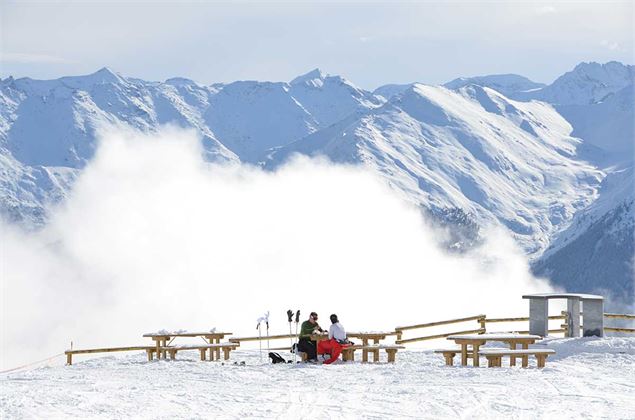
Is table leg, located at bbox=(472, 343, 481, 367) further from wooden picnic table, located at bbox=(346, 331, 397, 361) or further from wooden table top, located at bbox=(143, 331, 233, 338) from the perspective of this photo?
wooden table top, located at bbox=(143, 331, 233, 338)

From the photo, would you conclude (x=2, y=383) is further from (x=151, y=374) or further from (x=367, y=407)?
(x=367, y=407)

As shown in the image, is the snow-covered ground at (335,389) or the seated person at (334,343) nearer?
the snow-covered ground at (335,389)

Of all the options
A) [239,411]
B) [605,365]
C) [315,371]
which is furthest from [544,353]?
[239,411]

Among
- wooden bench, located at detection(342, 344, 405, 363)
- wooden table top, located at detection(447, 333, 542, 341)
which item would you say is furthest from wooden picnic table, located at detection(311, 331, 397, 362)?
wooden table top, located at detection(447, 333, 542, 341)

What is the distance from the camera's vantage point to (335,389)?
2527 centimetres

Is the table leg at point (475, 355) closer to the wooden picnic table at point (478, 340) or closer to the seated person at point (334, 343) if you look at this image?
the wooden picnic table at point (478, 340)

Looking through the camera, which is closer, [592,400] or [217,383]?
[592,400]

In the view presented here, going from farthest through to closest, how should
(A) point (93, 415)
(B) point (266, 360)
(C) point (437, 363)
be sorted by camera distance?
(B) point (266, 360) < (C) point (437, 363) < (A) point (93, 415)

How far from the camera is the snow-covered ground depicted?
21678mm

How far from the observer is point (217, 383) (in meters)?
27.1

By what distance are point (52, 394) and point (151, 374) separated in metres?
5.68

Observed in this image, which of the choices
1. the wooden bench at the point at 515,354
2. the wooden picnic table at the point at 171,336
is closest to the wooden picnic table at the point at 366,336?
the wooden bench at the point at 515,354

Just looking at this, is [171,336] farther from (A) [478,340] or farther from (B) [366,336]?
(A) [478,340]

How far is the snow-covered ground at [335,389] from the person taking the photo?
2168 centimetres
